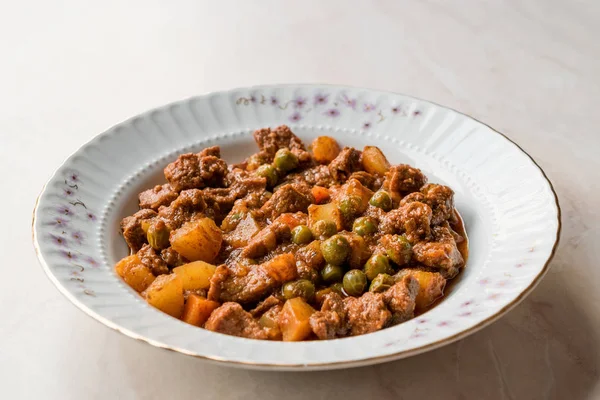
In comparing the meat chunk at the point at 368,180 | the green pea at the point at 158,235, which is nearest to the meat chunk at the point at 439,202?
the meat chunk at the point at 368,180

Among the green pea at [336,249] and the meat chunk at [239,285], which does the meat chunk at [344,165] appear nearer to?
the green pea at [336,249]

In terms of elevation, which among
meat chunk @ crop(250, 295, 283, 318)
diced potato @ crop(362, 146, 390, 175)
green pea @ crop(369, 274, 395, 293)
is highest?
diced potato @ crop(362, 146, 390, 175)

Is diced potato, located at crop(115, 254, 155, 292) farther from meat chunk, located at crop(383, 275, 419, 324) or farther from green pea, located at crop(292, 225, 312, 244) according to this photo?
meat chunk, located at crop(383, 275, 419, 324)

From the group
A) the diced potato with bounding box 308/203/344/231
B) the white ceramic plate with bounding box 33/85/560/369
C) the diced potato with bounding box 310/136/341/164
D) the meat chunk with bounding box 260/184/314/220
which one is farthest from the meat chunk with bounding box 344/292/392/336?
the diced potato with bounding box 310/136/341/164

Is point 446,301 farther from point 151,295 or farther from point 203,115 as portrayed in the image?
point 203,115

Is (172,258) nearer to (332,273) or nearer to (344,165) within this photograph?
(332,273)

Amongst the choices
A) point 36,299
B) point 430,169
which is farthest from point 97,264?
point 430,169

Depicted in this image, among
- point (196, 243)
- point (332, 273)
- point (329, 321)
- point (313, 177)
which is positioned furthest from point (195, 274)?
point (313, 177)
